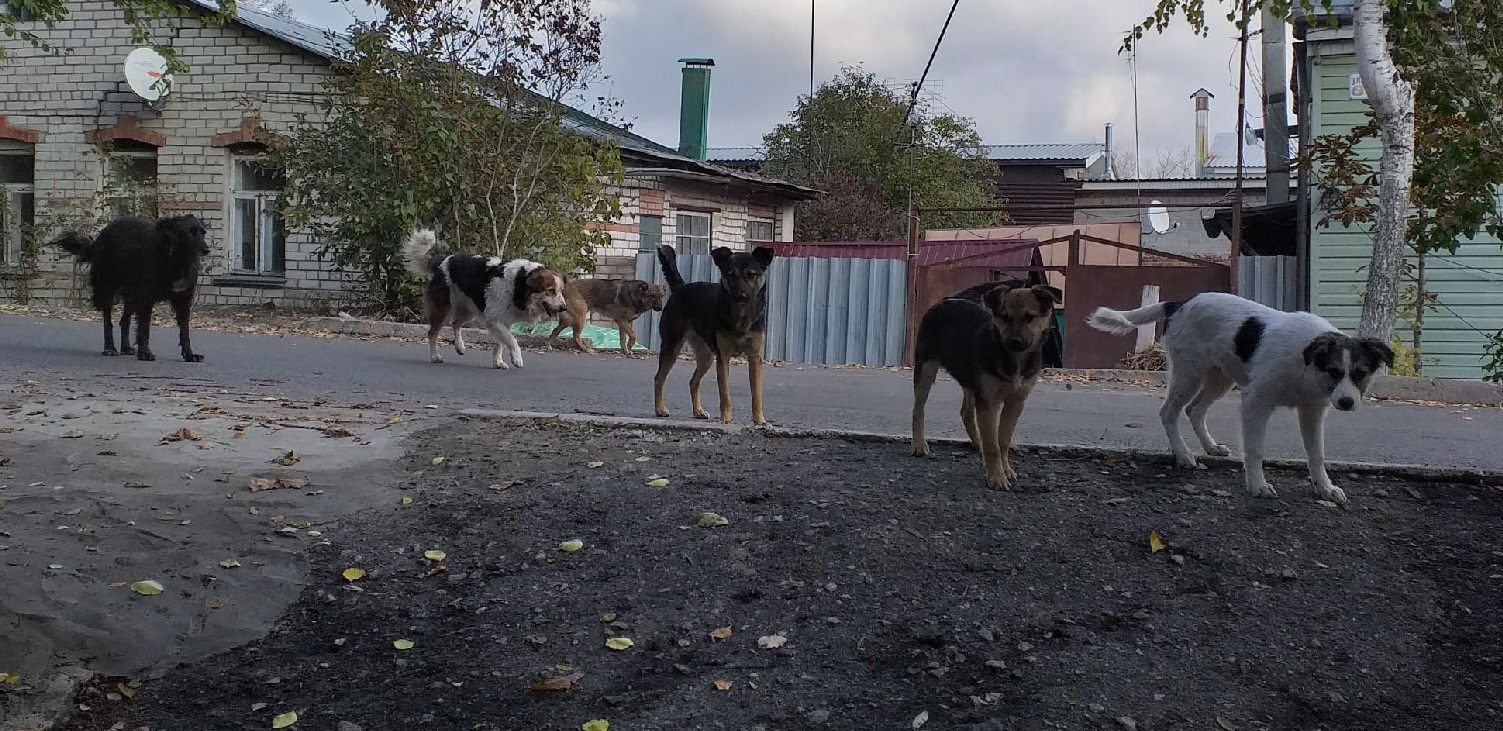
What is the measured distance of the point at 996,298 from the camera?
589 cm

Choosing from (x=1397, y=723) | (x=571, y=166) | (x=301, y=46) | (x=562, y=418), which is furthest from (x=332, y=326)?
(x=1397, y=723)

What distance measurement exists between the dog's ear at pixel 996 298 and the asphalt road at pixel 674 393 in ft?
4.39

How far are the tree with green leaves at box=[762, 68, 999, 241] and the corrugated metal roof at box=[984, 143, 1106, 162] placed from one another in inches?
224

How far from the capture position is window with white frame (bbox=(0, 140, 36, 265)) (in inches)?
840

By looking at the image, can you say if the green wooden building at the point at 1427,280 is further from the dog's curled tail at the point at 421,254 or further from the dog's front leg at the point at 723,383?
the dog's front leg at the point at 723,383

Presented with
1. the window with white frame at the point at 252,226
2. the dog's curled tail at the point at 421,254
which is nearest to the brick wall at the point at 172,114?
the window with white frame at the point at 252,226

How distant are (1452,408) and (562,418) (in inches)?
342

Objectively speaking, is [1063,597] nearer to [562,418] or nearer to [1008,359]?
[1008,359]

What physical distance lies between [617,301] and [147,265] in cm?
625

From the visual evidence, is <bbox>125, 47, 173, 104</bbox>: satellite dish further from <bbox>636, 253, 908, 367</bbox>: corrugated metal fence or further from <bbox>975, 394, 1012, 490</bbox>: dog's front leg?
<bbox>975, 394, 1012, 490</bbox>: dog's front leg

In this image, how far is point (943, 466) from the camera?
6059 millimetres

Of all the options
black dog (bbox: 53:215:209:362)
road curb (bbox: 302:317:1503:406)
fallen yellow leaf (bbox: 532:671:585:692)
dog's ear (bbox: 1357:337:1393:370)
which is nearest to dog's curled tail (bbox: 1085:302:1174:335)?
dog's ear (bbox: 1357:337:1393:370)

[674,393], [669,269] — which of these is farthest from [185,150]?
[669,269]

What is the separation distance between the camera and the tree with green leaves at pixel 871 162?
96.6 feet
